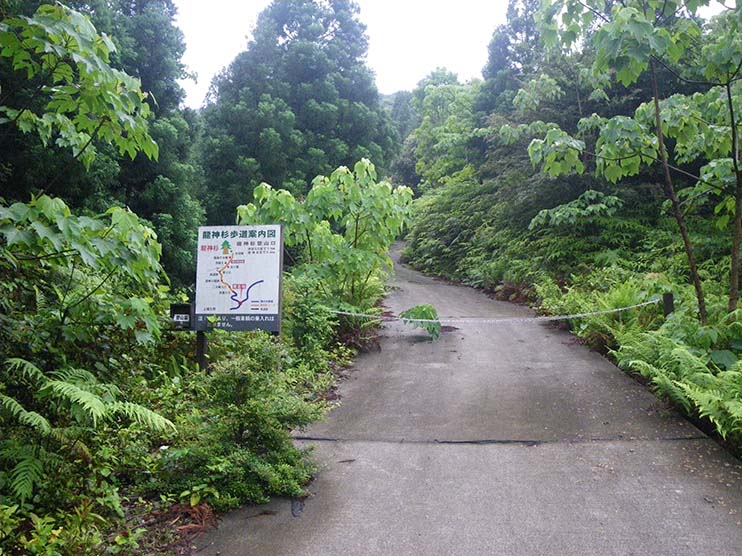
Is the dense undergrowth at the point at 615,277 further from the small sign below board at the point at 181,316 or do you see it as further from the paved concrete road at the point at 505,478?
the small sign below board at the point at 181,316

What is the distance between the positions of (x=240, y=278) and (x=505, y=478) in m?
3.40

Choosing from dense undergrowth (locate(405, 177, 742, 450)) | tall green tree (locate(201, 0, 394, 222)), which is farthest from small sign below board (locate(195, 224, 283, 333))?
tall green tree (locate(201, 0, 394, 222))

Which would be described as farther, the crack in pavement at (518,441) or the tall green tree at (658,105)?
the tall green tree at (658,105)

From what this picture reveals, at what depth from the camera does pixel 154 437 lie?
187 inches

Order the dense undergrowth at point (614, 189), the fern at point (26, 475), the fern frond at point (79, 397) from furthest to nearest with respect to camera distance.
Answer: the dense undergrowth at point (614, 189), the fern at point (26, 475), the fern frond at point (79, 397)

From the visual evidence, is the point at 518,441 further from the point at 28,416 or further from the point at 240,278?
the point at 28,416

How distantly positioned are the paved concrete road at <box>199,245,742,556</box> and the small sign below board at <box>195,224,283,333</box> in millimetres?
1346

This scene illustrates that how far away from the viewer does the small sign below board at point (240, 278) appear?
6117 millimetres

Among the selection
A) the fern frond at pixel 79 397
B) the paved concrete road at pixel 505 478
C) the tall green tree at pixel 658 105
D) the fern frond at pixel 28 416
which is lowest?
the paved concrete road at pixel 505 478

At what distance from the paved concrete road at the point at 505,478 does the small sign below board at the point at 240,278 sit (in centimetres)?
135

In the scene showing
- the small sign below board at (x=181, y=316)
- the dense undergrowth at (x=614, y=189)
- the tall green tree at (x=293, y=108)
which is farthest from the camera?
the tall green tree at (x=293, y=108)

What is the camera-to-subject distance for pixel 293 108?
898 inches

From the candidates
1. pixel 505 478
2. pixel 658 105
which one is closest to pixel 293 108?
pixel 658 105

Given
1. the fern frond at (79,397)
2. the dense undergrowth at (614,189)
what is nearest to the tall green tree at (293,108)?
the dense undergrowth at (614,189)
